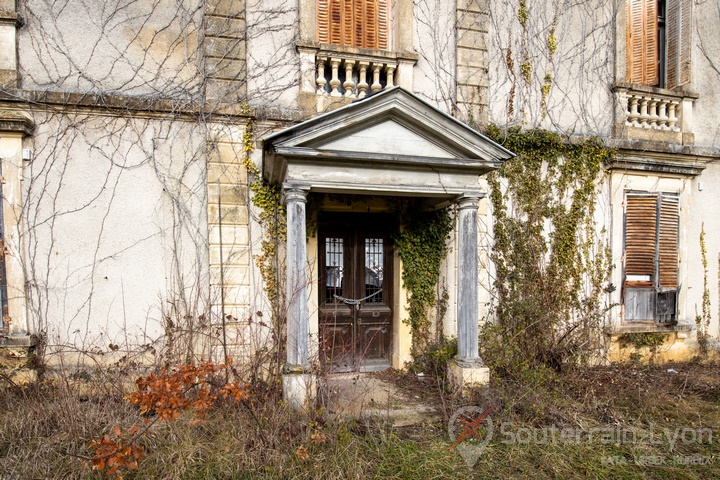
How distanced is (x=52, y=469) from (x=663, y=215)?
8703 millimetres

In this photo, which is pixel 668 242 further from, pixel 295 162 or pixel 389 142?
pixel 295 162

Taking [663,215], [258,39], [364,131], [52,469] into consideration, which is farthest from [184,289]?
[663,215]

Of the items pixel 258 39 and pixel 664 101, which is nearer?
pixel 258 39

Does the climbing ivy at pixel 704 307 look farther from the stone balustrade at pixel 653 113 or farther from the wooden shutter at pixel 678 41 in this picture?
the wooden shutter at pixel 678 41

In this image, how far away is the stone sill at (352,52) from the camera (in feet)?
18.4

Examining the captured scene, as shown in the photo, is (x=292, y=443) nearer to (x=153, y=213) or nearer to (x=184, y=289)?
(x=184, y=289)

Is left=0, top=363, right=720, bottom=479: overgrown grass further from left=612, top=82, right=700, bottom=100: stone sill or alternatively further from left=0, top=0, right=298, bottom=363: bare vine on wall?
left=612, top=82, right=700, bottom=100: stone sill

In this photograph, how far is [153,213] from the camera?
208 inches

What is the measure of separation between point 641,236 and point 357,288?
4814mm

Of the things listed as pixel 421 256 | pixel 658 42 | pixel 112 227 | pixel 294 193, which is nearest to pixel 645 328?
pixel 421 256

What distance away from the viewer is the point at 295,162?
4395 millimetres

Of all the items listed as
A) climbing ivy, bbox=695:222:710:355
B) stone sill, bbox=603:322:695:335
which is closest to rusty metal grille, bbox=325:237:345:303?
stone sill, bbox=603:322:695:335

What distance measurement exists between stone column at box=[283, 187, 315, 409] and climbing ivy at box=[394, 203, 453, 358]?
2.07m

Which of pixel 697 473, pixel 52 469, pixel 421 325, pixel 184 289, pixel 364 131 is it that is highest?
pixel 364 131
